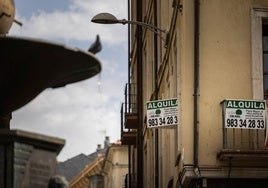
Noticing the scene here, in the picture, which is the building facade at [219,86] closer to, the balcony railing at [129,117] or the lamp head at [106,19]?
the lamp head at [106,19]

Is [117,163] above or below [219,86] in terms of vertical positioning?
above

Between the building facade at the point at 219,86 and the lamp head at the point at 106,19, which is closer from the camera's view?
the building facade at the point at 219,86

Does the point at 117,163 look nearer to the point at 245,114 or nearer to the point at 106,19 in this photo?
the point at 106,19

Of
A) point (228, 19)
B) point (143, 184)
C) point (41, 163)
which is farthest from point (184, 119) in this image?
point (143, 184)

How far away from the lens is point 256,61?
20.9 meters

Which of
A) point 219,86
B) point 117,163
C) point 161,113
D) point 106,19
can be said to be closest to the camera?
point 219,86

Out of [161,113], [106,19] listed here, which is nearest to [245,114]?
[161,113]

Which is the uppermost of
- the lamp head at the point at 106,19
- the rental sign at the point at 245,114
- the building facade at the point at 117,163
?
the lamp head at the point at 106,19

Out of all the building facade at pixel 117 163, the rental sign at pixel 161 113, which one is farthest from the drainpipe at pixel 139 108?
the building facade at pixel 117 163

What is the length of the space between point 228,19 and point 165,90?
6.99 metres

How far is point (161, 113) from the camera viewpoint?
21.9 metres

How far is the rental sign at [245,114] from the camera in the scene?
20016 millimetres

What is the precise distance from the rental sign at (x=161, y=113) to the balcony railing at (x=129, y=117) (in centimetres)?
1553

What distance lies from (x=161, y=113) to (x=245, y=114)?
7.60ft
